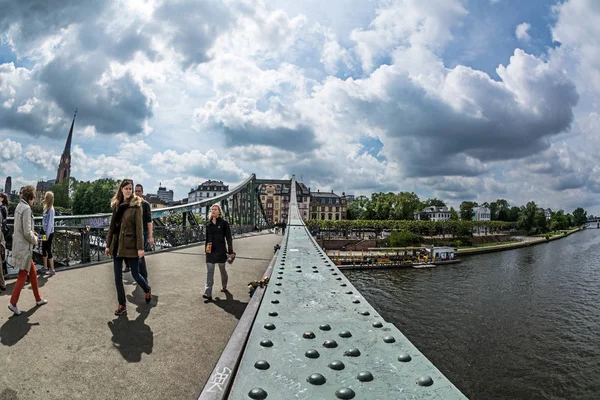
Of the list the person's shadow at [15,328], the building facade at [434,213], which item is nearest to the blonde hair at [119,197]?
the person's shadow at [15,328]

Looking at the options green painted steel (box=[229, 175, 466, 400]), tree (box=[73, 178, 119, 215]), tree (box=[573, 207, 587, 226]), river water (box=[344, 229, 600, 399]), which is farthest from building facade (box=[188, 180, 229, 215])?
tree (box=[573, 207, 587, 226])

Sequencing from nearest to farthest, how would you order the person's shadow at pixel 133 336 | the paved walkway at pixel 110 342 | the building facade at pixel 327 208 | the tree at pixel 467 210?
1. the paved walkway at pixel 110 342
2. the person's shadow at pixel 133 336
3. the building facade at pixel 327 208
4. the tree at pixel 467 210

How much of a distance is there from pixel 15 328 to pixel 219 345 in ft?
6.48

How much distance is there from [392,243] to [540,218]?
5649cm

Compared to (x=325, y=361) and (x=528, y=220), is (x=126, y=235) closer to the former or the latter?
(x=325, y=361)

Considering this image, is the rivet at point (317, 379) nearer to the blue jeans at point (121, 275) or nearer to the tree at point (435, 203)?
the blue jeans at point (121, 275)

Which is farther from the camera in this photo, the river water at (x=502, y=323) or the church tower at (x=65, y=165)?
the church tower at (x=65, y=165)

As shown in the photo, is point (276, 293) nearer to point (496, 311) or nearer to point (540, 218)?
point (496, 311)

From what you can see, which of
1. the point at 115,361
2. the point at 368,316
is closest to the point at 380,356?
the point at 368,316

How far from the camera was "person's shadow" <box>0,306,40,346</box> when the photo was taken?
3047 mm

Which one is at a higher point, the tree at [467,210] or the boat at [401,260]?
the tree at [467,210]

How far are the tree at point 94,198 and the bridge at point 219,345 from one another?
223ft

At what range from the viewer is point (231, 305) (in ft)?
14.4

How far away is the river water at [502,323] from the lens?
523 inches
